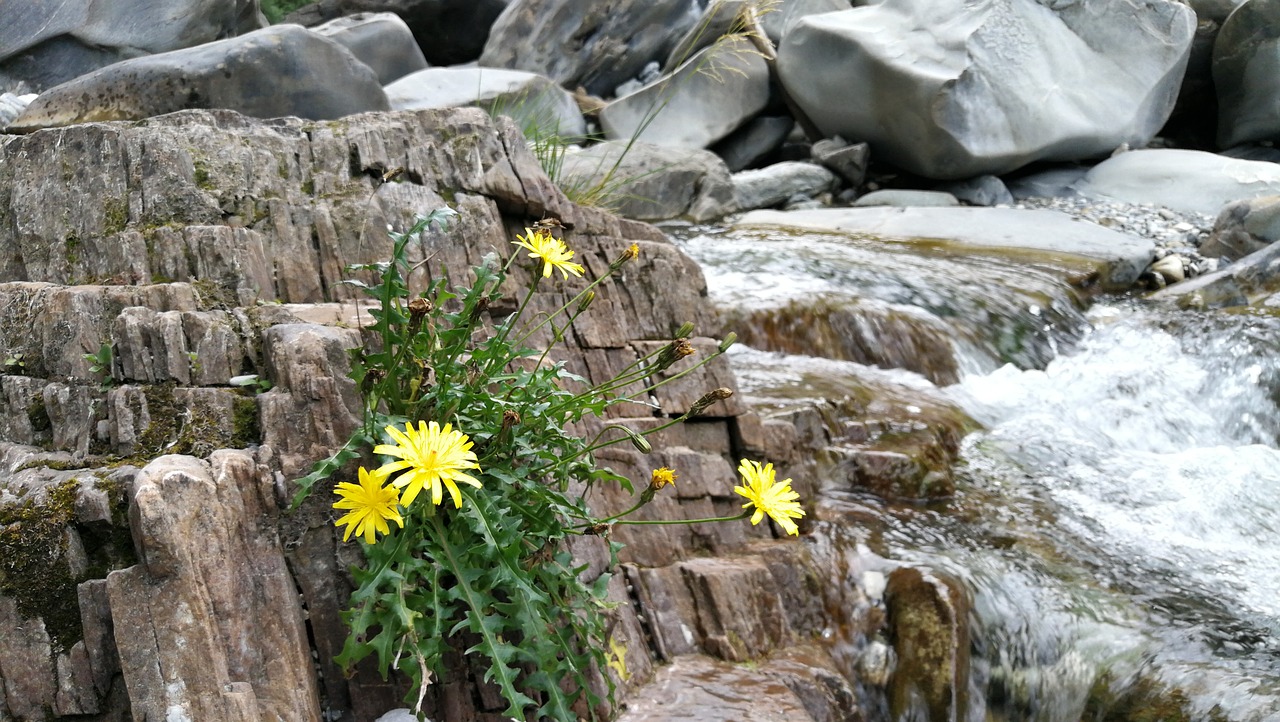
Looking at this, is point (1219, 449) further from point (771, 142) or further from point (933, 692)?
point (771, 142)

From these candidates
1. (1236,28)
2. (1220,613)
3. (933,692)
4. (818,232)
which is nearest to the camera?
(933,692)

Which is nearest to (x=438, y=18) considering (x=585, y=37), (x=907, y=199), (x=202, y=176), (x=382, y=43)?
(x=585, y=37)

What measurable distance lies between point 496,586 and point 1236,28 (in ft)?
39.8

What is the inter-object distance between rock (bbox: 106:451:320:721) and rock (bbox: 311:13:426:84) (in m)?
9.60

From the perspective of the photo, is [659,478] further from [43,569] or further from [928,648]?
[928,648]

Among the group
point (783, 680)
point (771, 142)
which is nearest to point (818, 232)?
point (771, 142)

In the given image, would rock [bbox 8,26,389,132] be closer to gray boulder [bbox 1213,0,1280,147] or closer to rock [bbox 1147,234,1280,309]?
rock [bbox 1147,234,1280,309]

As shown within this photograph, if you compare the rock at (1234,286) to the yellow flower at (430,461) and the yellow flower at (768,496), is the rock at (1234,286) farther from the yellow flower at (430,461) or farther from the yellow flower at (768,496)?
the yellow flower at (430,461)

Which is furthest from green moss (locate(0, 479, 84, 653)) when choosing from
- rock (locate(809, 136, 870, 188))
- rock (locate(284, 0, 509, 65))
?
A: rock (locate(284, 0, 509, 65))

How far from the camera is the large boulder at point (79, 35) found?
8359 millimetres

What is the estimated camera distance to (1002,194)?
10.4 m

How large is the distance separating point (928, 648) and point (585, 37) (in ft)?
35.7

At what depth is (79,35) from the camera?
27.5 ft

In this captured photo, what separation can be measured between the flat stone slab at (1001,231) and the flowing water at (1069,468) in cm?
46
